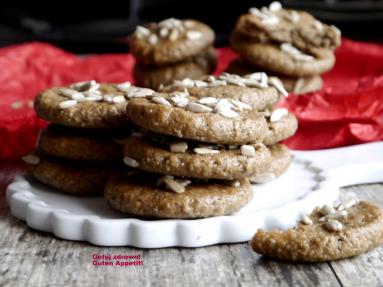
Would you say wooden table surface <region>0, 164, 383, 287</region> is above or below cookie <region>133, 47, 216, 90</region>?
above

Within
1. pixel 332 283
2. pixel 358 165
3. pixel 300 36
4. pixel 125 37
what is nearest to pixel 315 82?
pixel 300 36

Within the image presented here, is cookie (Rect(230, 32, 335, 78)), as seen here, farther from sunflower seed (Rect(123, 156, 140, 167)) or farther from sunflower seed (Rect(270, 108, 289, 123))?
sunflower seed (Rect(123, 156, 140, 167))

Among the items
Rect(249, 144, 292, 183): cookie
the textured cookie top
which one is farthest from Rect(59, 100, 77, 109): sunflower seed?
the textured cookie top

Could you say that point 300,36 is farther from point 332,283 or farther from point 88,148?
point 332,283

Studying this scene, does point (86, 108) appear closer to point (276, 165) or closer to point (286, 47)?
point (276, 165)

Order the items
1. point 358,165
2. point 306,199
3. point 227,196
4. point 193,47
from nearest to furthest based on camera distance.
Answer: point 227,196
point 306,199
point 358,165
point 193,47

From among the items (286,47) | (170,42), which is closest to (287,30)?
(286,47)
